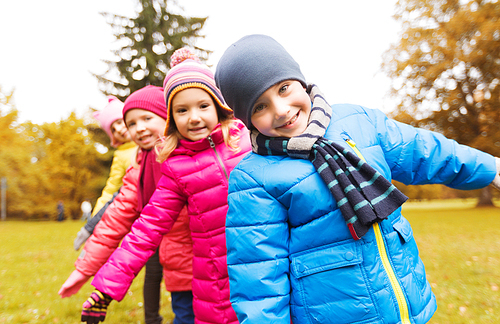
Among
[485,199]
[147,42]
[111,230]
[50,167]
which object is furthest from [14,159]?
[485,199]

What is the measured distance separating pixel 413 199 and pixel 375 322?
51.7 m

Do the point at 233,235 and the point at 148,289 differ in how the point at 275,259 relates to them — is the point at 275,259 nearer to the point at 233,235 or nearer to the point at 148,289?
the point at 233,235

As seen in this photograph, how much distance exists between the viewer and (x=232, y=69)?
1653 millimetres

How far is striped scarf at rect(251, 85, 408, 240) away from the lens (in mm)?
1400

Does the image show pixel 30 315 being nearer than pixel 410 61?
Yes

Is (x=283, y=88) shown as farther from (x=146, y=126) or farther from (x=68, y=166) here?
(x=68, y=166)

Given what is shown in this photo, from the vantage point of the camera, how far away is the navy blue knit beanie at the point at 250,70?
1.59 meters

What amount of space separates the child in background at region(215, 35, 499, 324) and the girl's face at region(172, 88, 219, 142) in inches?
22.1

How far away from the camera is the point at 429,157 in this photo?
5.82 feet

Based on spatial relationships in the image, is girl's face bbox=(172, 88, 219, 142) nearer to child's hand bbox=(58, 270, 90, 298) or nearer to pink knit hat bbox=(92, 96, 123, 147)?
child's hand bbox=(58, 270, 90, 298)

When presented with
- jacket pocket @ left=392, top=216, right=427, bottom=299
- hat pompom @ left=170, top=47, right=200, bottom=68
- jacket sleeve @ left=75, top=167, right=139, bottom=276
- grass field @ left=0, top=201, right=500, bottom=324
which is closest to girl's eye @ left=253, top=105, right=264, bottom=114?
jacket pocket @ left=392, top=216, right=427, bottom=299

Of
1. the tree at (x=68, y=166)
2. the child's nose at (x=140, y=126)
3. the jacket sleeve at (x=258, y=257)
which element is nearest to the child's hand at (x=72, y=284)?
the child's nose at (x=140, y=126)

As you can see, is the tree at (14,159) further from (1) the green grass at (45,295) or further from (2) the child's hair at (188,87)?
(2) the child's hair at (188,87)

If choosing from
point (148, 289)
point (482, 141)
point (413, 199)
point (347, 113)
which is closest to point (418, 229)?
point (482, 141)
